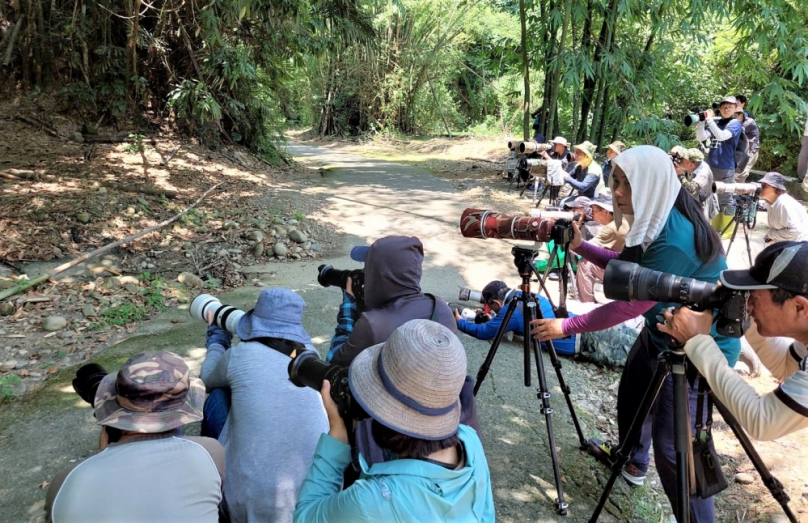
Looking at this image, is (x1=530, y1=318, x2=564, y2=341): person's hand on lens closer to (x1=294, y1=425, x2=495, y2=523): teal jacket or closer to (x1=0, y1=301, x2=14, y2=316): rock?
(x1=294, y1=425, x2=495, y2=523): teal jacket

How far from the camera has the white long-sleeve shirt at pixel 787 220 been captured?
4.82 meters

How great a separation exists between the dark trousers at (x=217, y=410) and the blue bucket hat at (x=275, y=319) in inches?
11.5

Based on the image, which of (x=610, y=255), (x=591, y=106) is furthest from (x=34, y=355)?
(x=591, y=106)

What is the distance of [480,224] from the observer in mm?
2551

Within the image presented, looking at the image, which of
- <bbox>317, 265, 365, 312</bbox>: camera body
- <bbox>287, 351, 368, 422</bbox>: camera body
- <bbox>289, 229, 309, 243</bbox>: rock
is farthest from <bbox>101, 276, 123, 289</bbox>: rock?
<bbox>287, 351, 368, 422</bbox>: camera body

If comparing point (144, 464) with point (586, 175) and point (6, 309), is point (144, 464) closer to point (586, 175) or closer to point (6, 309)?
point (6, 309)

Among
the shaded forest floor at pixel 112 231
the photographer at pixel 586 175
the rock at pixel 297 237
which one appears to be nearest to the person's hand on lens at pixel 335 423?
the shaded forest floor at pixel 112 231

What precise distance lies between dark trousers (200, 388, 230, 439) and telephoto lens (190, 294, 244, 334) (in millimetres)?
289

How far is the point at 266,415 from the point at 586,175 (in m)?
5.55

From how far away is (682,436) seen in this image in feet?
5.90

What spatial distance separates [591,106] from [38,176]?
10.1 meters

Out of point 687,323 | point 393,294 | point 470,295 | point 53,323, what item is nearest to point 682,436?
point 687,323

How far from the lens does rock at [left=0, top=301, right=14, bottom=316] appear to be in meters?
4.08

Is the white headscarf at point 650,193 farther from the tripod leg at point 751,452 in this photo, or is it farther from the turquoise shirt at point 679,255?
the tripod leg at point 751,452
